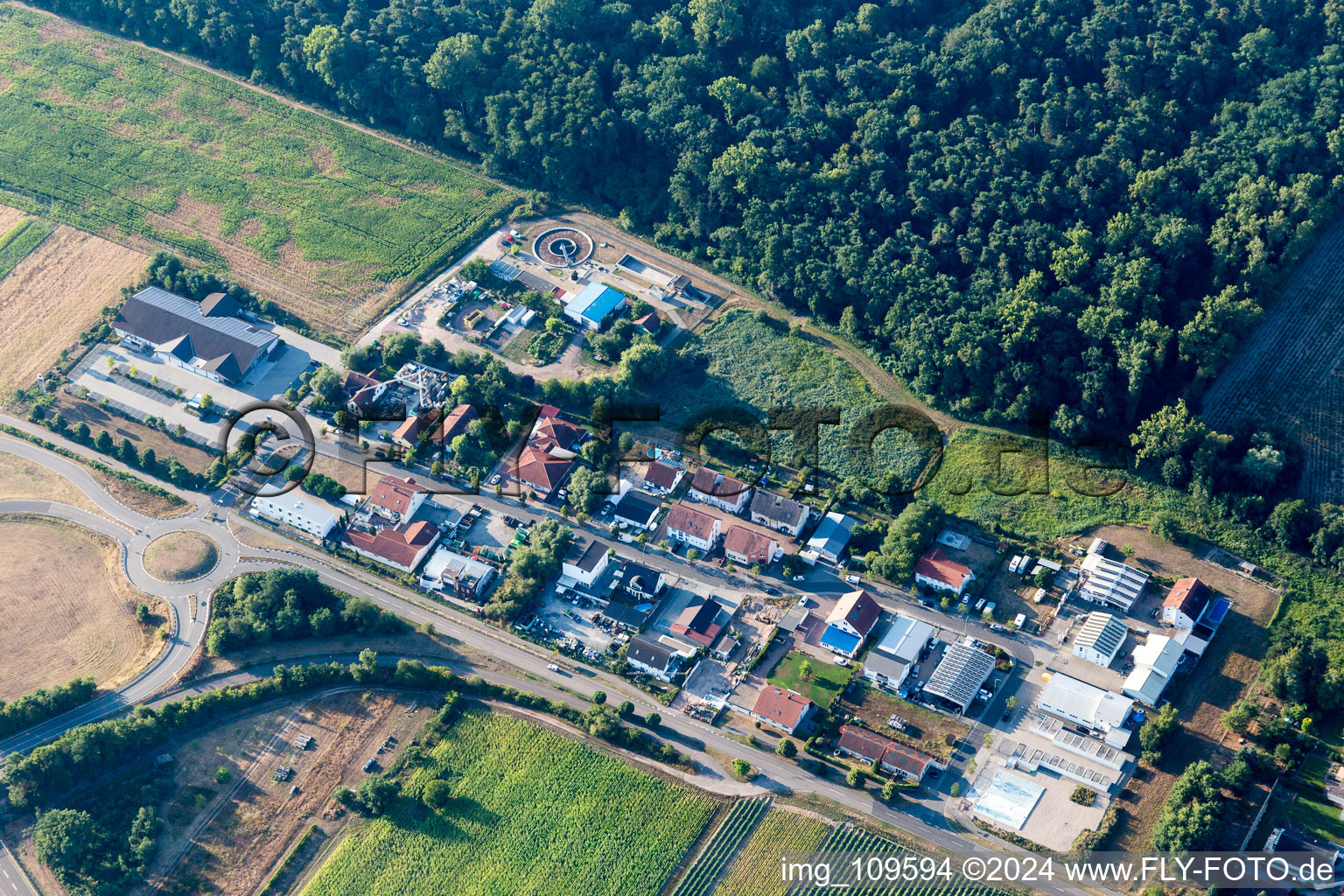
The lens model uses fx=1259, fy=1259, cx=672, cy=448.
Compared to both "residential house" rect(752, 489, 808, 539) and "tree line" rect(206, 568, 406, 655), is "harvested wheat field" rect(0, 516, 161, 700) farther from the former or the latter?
"residential house" rect(752, 489, 808, 539)

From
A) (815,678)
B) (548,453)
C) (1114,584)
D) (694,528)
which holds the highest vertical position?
(1114,584)

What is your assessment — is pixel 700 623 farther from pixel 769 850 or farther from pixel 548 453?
pixel 548 453

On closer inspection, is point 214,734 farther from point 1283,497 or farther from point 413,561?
point 1283,497

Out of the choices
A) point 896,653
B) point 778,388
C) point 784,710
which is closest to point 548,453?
point 778,388

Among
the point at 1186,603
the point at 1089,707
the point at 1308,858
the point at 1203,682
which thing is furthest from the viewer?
the point at 1186,603

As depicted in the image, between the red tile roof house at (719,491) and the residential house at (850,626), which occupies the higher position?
the red tile roof house at (719,491)

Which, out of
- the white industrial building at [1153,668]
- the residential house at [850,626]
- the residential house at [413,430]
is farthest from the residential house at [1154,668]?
the residential house at [413,430]

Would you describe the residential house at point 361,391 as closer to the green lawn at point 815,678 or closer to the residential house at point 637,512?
the residential house at point 637,512
